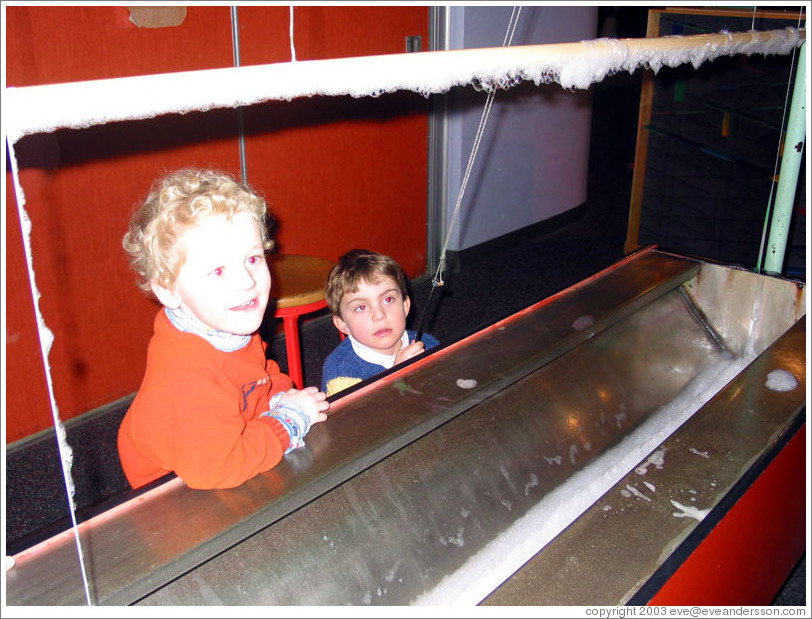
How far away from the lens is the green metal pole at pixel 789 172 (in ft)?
5.67

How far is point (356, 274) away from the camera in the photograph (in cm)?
162

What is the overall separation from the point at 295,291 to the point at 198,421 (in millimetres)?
924

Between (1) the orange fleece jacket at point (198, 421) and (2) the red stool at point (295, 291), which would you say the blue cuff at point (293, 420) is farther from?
(2) the red stool at point (295, 291)

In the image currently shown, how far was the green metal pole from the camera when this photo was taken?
1728mm

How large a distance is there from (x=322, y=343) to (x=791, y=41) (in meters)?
1.93

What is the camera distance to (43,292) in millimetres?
2197

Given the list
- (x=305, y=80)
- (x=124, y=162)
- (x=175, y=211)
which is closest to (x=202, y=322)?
(x=175, y=211)

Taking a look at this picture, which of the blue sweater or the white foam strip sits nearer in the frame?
the white foam strip

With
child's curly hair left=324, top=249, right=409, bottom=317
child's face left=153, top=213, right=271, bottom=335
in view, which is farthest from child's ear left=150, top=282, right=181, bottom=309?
child's curly hair left=324, top=249, right=409, bottom=317

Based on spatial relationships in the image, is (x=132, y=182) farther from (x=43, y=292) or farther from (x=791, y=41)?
(x=791, y=41)

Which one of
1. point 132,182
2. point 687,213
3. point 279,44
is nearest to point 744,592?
point 132,182

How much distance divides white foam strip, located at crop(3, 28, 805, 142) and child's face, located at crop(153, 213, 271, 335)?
0.24 m

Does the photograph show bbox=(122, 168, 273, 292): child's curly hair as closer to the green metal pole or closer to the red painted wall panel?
the red painted wall panel

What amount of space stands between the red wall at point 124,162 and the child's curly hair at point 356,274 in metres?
0.90
